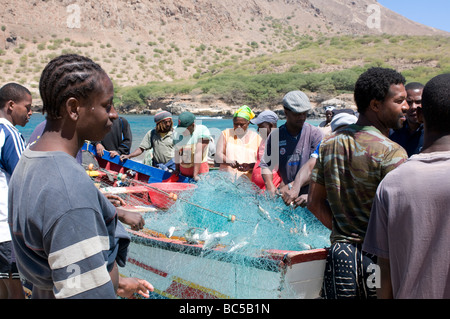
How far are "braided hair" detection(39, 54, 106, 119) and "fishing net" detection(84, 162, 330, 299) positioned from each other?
1.88 meters

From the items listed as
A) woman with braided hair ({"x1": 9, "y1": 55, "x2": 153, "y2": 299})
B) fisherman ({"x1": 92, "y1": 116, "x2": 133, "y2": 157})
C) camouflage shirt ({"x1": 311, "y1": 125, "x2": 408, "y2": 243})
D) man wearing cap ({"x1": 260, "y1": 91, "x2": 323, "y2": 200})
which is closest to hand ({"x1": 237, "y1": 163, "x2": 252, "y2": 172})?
man wearing cap ({"x1": 260, "y1": 91, "x2": 323, "y2": 200})

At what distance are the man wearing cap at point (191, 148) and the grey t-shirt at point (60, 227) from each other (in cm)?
458

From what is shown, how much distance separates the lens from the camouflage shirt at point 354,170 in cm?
227

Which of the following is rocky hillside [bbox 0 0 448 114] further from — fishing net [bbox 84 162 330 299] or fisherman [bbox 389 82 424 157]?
fisherman [bbox 389 82 424 157]

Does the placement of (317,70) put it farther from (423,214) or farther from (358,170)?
(423,214)

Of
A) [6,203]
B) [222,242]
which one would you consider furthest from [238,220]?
[6,203]

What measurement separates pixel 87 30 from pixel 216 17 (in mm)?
28183

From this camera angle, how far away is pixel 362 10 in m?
112

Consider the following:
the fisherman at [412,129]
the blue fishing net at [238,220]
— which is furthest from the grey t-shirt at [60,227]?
the fisherman at [412,129]

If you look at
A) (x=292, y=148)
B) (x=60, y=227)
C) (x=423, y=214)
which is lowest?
(x=292, y=148)

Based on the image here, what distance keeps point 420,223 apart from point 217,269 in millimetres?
1995

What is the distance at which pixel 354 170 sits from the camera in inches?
91.7

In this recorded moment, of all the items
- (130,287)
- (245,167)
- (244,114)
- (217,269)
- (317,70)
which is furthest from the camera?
(317,70)

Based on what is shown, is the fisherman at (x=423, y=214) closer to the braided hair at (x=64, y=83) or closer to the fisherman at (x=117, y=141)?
the braided hair at (x=64, y=83)
